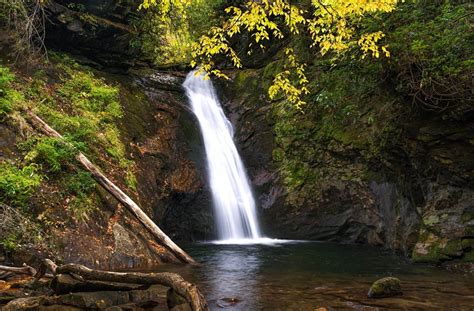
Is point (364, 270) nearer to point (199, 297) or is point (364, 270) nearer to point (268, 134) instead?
point (199, 297)

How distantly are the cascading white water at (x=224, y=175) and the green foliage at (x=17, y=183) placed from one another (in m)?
6.52

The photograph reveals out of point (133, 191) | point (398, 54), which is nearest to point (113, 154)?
point (133, 191)

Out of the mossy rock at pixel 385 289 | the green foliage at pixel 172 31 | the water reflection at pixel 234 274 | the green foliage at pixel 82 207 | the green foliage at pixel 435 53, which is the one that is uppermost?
the green foliage at pixel 172 31

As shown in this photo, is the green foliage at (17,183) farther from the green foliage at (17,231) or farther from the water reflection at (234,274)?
the water reflection at (234,274)

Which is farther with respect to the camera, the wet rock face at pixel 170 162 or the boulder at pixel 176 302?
the wet rock face at pixel 170 162

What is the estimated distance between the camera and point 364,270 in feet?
25.8

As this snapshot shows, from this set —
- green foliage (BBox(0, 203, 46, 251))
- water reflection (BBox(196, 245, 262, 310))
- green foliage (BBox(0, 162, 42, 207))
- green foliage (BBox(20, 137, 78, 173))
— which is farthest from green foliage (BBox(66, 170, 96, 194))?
water reflection (BBox(196, 245, 262, 310))

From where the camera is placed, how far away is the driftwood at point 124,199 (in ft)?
26.9

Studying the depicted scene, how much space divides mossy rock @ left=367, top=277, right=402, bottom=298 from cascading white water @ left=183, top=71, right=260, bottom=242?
7.26 metres

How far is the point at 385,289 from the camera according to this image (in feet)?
18.4

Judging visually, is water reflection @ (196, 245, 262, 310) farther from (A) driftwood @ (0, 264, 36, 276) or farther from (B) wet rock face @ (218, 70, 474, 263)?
(B) wet rock face @ (218, 70, 474, 263)

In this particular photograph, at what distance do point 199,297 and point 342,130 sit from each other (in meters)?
8.85

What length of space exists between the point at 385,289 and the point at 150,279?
3252 millimetres

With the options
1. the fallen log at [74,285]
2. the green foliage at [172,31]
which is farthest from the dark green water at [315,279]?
the green foliage at [172,31]
